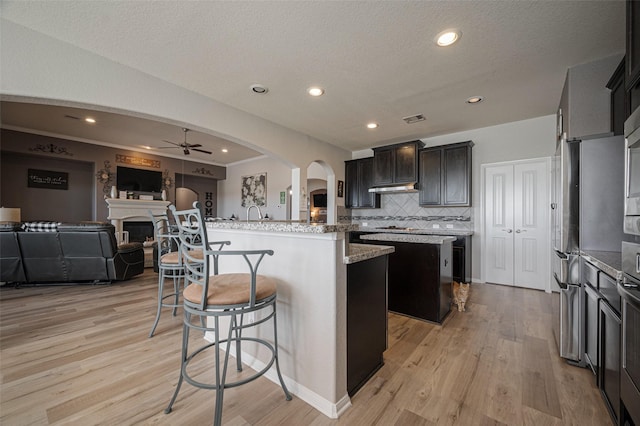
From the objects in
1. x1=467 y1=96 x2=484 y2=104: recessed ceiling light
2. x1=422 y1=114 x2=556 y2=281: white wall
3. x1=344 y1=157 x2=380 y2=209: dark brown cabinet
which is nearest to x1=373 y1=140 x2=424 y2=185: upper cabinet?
x1=344 y1=157 x2=380 y2=209: dark brown cabinet

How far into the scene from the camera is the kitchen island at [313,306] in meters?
1.44

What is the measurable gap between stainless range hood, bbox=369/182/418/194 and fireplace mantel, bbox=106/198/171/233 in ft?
18.2

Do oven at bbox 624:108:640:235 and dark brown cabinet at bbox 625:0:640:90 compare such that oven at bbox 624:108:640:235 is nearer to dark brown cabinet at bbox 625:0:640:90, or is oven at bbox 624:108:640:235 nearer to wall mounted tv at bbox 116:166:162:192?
dark brown cabinet at bbox 625:0:640:90

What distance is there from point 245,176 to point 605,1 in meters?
7.93

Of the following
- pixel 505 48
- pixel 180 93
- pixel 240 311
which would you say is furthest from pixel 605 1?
pixel 180 93

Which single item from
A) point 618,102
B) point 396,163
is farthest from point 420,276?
point 396,163

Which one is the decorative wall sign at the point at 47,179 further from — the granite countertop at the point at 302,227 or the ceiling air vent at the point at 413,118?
the ceiling air vent at the point at 413,118

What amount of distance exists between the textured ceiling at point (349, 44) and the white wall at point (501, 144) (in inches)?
25.1

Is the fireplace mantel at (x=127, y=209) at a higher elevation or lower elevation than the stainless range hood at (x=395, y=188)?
lower

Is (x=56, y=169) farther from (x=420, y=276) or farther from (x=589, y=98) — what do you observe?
(x=589, y=98)

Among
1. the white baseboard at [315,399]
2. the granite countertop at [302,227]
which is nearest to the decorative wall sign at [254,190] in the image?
the granite countertop at [302,227]

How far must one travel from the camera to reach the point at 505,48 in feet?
7.55

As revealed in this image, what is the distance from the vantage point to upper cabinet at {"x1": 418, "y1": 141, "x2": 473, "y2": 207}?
174 inches

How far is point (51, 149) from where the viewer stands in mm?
5797
